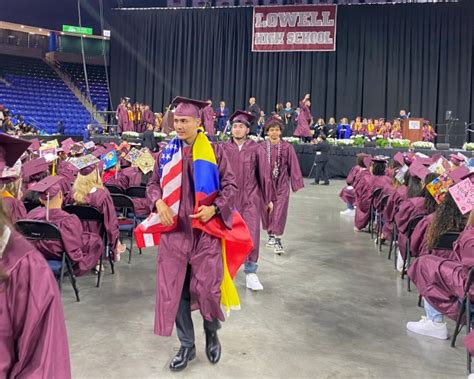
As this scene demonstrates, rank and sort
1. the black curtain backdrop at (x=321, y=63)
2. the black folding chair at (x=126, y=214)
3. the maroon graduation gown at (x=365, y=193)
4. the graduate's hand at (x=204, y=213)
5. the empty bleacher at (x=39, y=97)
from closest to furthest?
the graduate's hand at (x=204, y=213) → the black folding chair at (x=126, y=214) → the maroon graduation gown at (x=365, y=193) → the black curtain backdrop at (x=321, y=63) → the empty bleacher at (x=39, y=97)

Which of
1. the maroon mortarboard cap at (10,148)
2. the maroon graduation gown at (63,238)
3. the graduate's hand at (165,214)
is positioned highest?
the maroon mortarboard cap at (10,148)

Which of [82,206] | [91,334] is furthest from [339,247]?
[91,334]

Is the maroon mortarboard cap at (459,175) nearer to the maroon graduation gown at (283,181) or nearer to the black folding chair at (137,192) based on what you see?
the maroon graduation gown at (283,181)

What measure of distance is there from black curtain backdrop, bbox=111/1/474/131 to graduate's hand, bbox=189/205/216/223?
18.6 m

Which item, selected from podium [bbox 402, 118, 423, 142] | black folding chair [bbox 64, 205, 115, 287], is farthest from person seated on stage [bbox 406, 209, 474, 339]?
podium [bbox 402, 118, 423, 142]

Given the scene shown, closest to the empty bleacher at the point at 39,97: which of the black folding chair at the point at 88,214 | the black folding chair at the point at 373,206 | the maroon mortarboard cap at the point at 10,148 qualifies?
the black folding chair at the point at 373,206

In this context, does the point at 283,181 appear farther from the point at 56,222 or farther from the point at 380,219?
the point at 56,222

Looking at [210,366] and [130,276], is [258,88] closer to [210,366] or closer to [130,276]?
[130,276]

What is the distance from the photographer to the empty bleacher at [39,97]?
894 inches

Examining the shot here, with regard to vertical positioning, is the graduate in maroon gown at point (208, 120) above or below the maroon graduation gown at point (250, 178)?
above

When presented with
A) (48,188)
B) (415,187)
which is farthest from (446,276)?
(48,188)

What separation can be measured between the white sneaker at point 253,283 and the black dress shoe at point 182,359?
5.62ft

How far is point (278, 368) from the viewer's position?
316 centimetres

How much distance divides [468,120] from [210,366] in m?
18.6
